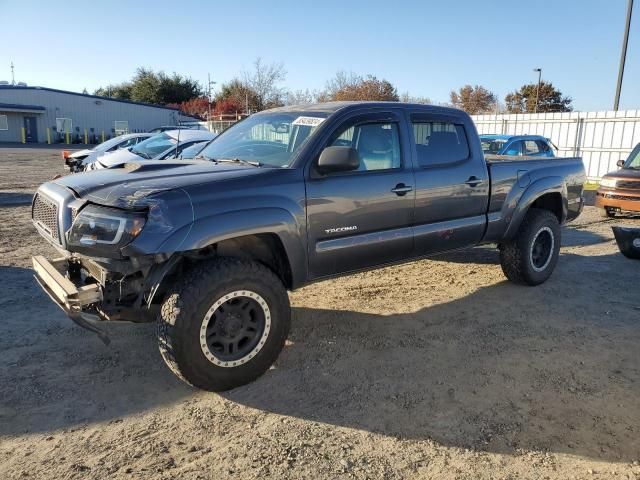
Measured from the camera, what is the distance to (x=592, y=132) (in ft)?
62.8

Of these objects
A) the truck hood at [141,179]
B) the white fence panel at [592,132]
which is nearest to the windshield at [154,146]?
the truck hood at [141,179]

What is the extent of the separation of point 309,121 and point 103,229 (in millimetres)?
1898

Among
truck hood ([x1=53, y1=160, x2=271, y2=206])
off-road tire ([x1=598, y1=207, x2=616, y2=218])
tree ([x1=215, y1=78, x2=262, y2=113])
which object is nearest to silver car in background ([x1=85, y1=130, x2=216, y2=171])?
truck hood ([x1=53, y1=160, x2=271, y2=206])

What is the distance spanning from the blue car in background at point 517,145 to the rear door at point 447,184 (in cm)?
746

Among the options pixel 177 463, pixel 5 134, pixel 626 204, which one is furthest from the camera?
pixel 5 134

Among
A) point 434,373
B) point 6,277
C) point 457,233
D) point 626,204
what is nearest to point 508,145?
point 626,204

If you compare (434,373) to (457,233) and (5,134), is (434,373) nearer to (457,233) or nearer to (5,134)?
(457,233)

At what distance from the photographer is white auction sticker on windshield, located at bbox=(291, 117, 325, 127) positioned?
425 centimetres

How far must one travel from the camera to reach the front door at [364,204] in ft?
13.2

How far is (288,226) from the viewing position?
3.79m

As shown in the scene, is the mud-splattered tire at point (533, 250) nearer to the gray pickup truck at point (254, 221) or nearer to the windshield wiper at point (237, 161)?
the gray pickup truck at point (254, 221)

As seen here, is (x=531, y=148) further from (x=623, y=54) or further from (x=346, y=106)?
(x=623, y=54)

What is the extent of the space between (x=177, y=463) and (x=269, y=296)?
1.24 meters

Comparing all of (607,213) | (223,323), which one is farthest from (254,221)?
(607,213)
